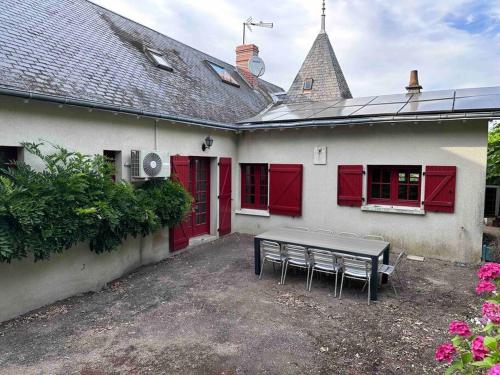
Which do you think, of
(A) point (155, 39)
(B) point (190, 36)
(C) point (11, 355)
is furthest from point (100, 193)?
(B) point (190, 36)

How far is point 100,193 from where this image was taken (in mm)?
4824

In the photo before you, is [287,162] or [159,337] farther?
[287,162]

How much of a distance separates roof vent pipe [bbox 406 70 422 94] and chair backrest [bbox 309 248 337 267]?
6942 mm

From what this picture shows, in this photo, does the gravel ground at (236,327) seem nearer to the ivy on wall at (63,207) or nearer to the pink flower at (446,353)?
the ivy on wall at (63,207)

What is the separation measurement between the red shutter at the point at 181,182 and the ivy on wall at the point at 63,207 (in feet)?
4.69

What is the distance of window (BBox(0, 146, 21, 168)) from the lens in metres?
4.46

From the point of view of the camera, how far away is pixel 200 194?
8.55 metres

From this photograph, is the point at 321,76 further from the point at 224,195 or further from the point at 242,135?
the point at 224,195

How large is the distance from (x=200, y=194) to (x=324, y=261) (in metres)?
4.32

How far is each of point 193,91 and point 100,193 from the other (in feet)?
16.7

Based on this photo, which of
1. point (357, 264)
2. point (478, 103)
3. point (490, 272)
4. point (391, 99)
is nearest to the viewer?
point (490, 272)

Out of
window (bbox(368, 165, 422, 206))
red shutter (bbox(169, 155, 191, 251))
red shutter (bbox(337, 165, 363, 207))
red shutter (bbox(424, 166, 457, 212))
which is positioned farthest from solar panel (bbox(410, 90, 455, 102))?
red shutter (bbox(169, 155, 191, 251))

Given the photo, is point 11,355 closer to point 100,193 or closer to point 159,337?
point 159,337

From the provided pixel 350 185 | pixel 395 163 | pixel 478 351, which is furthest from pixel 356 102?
pixel 478 351
